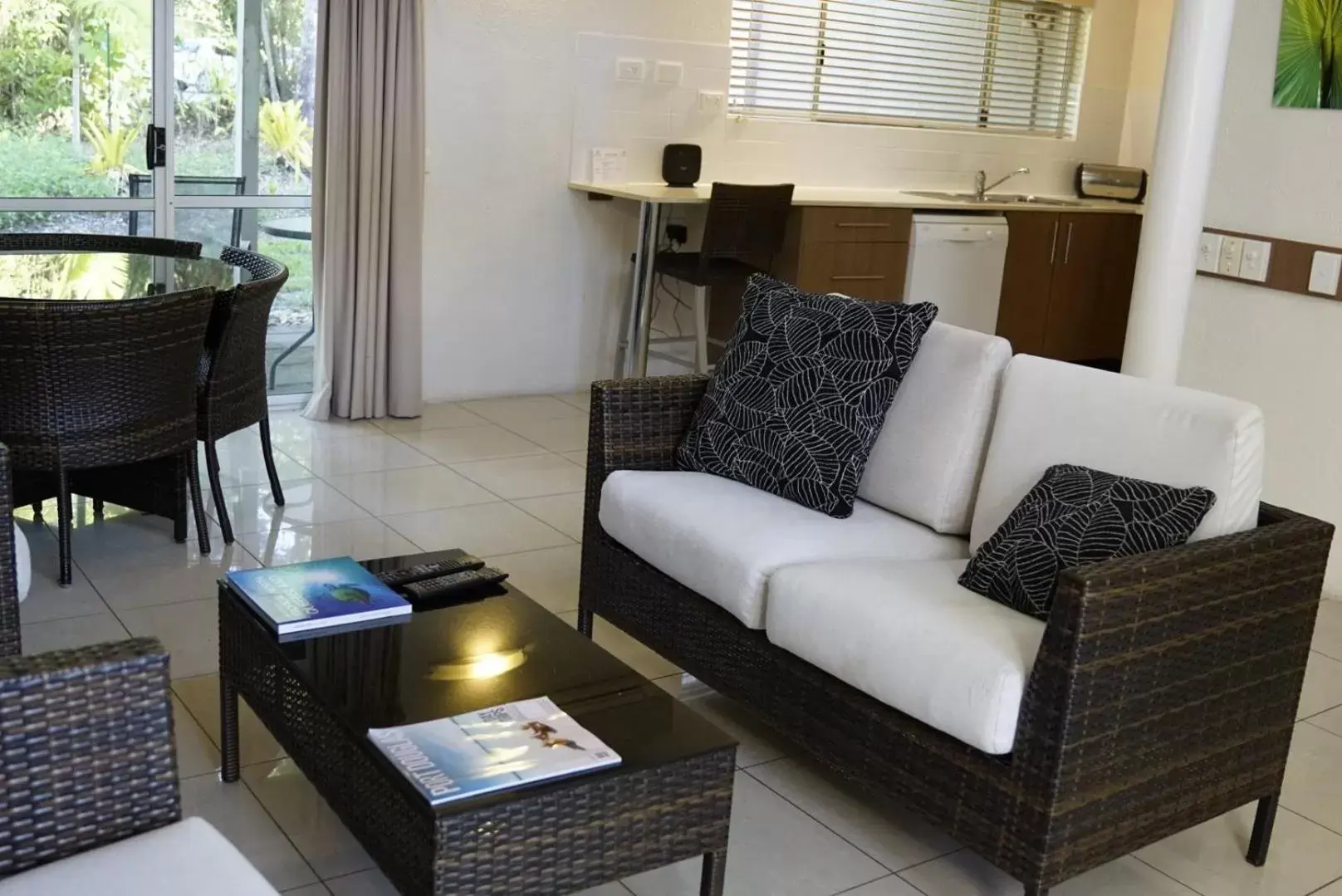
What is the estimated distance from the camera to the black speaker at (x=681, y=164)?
5.58 m

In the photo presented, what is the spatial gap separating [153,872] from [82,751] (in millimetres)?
157

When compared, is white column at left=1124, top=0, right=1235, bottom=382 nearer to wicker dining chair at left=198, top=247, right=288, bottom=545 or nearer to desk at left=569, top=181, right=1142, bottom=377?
desk at left=569, top=181, right=1142, bottom=377

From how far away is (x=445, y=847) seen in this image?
1.71 metres

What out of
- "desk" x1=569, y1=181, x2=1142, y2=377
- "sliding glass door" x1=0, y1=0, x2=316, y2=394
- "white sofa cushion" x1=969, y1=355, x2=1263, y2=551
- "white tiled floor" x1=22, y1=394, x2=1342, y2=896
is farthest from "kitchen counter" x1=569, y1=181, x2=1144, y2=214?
"white sofa cushion" x1=969, y1=355, x2=1263, y2=551

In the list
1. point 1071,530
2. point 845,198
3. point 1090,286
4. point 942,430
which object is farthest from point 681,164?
point 1071,530

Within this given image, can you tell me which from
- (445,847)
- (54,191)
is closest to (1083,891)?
(445,847)

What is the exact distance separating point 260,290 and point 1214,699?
2.48 meters

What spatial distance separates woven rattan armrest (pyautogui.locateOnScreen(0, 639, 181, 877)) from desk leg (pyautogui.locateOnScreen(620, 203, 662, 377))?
3.94m

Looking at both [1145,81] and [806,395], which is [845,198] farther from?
[806,395]

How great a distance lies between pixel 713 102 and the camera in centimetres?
579

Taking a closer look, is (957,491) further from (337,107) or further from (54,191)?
(54,191)

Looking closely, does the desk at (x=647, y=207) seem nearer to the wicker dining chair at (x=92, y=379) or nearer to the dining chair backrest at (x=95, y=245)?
the dining chair backrest at (x=95, y=245)

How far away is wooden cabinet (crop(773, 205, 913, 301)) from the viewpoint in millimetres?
5547

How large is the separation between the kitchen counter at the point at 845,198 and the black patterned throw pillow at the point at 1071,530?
302 centimetres
